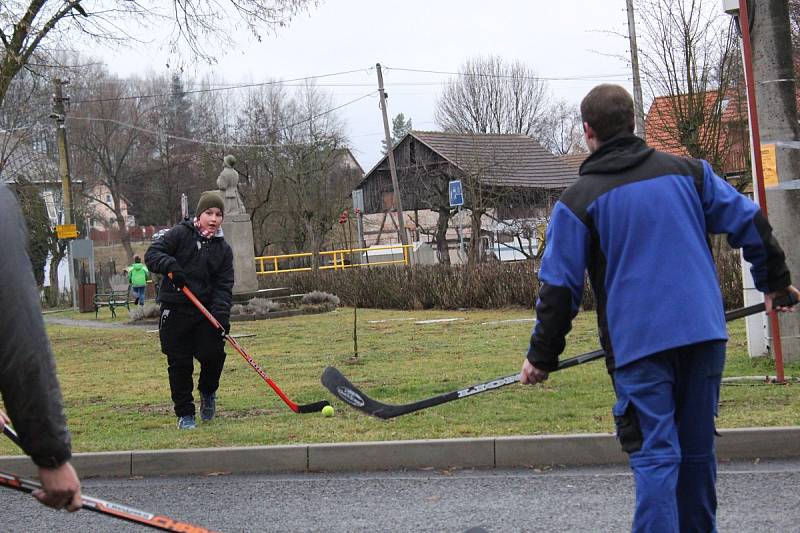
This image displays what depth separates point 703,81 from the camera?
19922mm

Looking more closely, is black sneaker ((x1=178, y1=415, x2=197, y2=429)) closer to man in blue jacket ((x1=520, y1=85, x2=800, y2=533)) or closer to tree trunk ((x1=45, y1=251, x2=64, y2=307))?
man in blue jacket ((x1=520, y1=85, x2=800, y2=533))

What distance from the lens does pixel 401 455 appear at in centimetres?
675

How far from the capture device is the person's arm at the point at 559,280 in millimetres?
3730

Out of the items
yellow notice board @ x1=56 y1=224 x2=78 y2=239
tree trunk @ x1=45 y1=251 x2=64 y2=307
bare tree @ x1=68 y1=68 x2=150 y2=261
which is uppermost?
bare tree @ x1=68 y1=68 x2=150 y2=261

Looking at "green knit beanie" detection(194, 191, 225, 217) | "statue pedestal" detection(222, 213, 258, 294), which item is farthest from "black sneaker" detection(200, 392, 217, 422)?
"statue pedestal" detection(222, 213, 258, 294)

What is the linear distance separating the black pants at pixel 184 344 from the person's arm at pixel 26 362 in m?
5.62

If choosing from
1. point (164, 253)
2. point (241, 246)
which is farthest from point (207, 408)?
point (241, 246)

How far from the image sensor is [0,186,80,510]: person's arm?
2.44 meters

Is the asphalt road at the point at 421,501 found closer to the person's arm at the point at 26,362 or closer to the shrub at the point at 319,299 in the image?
the person's arm at the point at 26,362

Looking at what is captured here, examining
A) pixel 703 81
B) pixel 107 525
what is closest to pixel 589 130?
pixel 107 525

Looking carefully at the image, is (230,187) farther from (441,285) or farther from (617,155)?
(617,155)

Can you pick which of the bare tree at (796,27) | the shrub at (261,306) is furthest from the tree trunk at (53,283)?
the bare tree at (796,27)

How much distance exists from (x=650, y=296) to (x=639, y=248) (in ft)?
0.58

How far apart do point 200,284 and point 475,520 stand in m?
3.71
